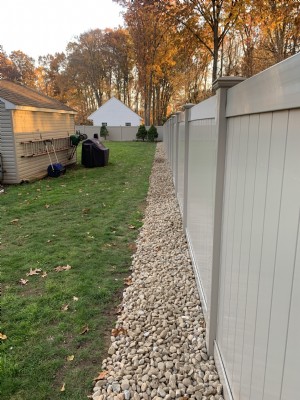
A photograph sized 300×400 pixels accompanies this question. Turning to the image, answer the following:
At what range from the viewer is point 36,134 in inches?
484

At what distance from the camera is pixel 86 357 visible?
2.72 meters

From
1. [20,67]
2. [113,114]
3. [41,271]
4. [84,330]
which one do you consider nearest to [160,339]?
[84,330]

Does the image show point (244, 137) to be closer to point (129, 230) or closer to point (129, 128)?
point (129, 230)

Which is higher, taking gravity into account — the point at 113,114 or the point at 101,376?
the point at 113,114

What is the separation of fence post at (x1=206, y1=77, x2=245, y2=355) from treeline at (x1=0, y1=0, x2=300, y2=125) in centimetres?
951

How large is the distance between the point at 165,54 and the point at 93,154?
10.4 meters

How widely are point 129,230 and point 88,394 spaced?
3669mm

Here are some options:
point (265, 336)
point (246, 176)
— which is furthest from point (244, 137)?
point (265, 336)

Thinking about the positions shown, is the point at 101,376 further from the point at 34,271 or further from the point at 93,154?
the point at 93,154

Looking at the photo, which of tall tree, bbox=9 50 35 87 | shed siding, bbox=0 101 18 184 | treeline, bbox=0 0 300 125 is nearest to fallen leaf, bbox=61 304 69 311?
shed siding, bbox=0 101 18 184

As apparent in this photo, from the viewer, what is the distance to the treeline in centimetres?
1165

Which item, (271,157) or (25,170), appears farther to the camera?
(25,170)

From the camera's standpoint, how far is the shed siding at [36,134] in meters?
10.9

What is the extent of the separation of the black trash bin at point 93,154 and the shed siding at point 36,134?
4.02 feet
